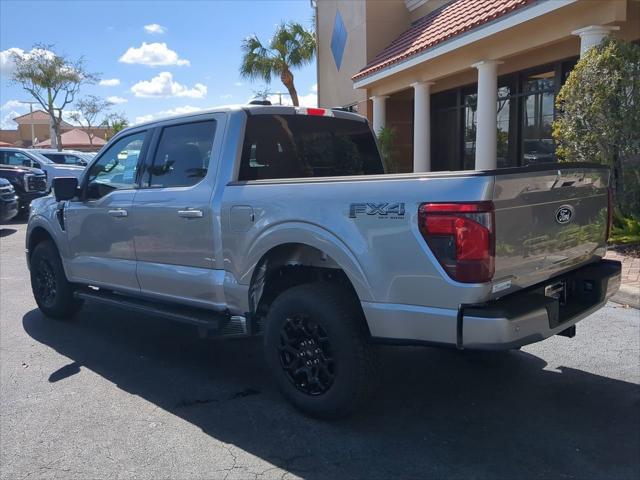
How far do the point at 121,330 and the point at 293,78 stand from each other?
21299mm

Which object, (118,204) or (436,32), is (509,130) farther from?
(118,204)

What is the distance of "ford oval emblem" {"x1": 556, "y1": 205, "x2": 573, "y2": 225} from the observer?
347cm

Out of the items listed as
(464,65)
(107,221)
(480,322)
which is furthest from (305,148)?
(464,65)

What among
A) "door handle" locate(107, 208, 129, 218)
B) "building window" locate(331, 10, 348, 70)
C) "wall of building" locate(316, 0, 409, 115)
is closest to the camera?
"door handle" locate(107, 208, 129, 218)

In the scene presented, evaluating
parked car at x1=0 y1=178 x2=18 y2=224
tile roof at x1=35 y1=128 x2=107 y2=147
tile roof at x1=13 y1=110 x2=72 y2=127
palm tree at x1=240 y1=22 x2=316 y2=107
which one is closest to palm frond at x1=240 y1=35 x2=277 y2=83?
palm tree at x1=240 y1=22 x2=316 y2=107

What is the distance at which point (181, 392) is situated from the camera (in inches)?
170

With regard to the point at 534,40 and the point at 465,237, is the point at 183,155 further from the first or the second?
the point at 534,40

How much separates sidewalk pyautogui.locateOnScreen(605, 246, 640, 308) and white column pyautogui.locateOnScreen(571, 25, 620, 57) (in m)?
2.88

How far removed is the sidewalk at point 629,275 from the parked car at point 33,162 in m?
15.3

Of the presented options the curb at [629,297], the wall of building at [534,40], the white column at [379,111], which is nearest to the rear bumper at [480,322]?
the curb at [629,297]

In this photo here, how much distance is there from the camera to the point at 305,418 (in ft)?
12.5

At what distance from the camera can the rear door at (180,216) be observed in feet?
14.1

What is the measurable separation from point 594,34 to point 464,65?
11.8 feet

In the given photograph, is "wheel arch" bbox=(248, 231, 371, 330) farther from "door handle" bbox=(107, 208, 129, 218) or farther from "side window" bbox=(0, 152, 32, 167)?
"side window" bbox=(0, 152, 32, 167)
